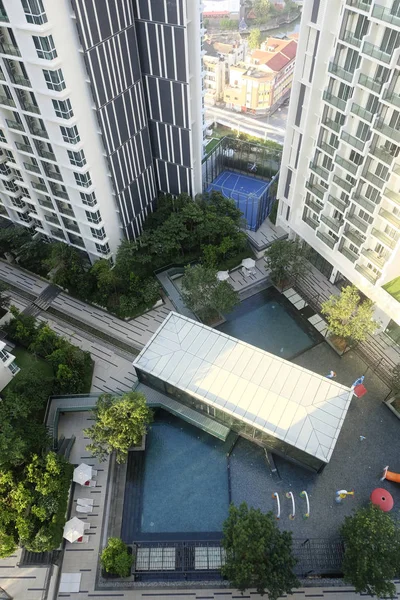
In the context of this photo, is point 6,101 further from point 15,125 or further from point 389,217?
point 389,217

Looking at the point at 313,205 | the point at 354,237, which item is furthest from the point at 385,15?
the point at 313,205

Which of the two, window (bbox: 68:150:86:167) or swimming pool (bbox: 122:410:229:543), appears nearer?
swimming pool (bbox: 122:410:229:543)

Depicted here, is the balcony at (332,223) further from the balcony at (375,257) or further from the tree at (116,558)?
the tree at (116,558)

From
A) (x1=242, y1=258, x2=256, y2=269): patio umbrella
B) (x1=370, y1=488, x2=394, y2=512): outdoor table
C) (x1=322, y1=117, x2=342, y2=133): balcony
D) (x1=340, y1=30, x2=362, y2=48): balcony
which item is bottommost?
(x1=370, y1=488, x2=394, y2=512): outdoor table

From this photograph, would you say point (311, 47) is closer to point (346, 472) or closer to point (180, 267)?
point (180, 267)

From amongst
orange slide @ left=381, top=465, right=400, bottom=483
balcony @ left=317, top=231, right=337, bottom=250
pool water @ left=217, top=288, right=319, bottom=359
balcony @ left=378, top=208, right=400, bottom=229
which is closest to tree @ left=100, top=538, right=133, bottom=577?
orange slide @ left=381, top=465, right=400, bottom=483

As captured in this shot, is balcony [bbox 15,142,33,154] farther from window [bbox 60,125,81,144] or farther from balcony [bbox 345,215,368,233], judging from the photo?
balcony [bbox 345,215,368,233]

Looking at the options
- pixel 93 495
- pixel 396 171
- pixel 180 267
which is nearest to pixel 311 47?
pixel 396 171
